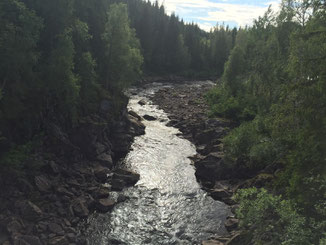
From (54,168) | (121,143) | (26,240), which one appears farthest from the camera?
(121,143)

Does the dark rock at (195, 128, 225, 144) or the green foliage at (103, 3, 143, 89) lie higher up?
the green foliage at (103, 3, 143, 89)

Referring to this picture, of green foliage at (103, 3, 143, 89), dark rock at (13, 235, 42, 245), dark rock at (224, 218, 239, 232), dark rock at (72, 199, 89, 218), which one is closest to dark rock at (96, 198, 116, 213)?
dark rock at (72, 199, 89, 218)

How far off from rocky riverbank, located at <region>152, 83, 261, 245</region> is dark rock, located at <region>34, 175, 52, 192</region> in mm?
16686

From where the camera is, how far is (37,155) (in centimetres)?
3173

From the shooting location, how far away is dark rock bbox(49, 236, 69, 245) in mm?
23344

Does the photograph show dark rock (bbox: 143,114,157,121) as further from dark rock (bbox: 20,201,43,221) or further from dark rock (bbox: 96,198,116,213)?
dark rock (bbox: 20,201,43,221)

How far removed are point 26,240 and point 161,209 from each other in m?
13.0

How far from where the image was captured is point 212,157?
39688 millimetres

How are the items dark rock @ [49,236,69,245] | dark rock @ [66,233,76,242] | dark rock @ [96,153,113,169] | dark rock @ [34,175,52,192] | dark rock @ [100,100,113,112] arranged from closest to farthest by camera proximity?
dark rock @ [49,236,69,245], dark rock @ [66,233,76,242], dark rock @ [34,175,52,192], dark rock @ [96,153,113,169], dark rock @ [100,100,113,112]

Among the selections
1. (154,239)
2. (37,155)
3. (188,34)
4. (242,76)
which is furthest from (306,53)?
(188,34)

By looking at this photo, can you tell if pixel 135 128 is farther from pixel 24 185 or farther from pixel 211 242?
pixel 211 242

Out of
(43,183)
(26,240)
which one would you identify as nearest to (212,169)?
(43,183)

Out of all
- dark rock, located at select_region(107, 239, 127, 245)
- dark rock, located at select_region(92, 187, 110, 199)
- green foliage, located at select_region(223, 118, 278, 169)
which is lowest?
dark rock, located at select_region(107, 239, 127, 245)

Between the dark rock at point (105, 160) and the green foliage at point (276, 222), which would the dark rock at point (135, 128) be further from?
the green foliage at point (276, 222)
